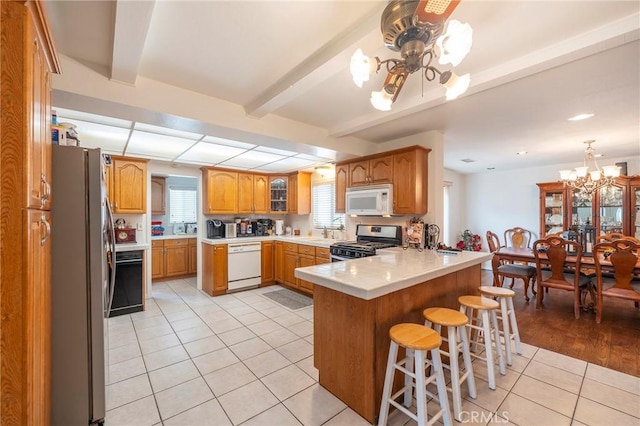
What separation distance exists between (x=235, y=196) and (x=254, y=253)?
117cm

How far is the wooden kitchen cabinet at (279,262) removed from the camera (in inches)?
201

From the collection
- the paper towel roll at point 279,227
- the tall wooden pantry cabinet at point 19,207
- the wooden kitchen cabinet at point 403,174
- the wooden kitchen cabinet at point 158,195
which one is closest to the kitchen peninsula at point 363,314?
the wooden kitchen cabinet at point 403,174

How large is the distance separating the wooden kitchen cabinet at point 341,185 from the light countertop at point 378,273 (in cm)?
182

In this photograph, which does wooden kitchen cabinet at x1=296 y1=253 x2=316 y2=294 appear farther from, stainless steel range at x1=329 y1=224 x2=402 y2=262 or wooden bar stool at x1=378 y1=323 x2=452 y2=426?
wooden bar stool at x1=378 y1=323 x2=452 y2=426

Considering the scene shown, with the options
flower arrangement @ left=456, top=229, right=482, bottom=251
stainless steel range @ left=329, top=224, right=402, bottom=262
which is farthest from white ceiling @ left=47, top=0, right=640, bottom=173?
flower arrangement @ left=456, top=229, right=482, bottom=251

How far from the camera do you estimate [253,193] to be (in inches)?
215

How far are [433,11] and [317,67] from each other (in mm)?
913

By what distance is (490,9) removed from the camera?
1.45m

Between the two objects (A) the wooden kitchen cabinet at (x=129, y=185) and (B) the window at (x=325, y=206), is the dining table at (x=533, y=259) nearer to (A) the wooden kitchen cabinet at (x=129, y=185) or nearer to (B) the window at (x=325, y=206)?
(B) the window at (x=325, y=206)

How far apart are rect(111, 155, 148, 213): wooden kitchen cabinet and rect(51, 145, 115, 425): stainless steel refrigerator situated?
9.24ft

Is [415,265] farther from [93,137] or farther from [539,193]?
[539,193]

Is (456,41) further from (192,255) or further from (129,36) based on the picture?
(192,255)

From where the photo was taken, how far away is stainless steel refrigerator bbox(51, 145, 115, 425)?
5.30ft

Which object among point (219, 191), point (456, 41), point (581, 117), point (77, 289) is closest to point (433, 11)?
point (456, 41)
